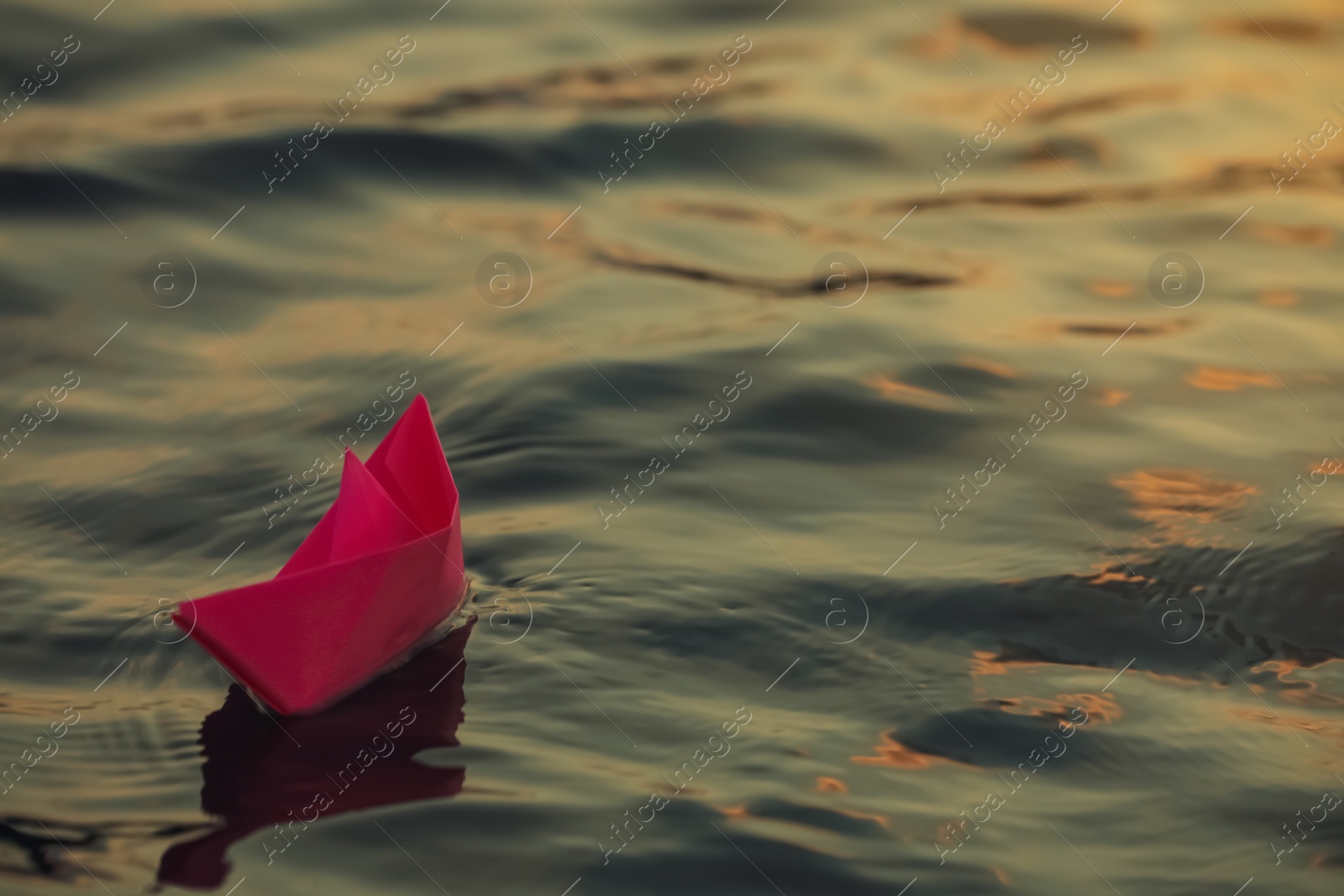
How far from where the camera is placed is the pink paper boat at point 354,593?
1689 millimetres

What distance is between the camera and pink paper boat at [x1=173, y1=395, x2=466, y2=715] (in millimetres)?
1689

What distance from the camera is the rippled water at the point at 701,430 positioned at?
1.75m

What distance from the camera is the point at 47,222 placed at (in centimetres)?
352

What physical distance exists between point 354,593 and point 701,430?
3.71ft

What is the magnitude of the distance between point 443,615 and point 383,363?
112 cm

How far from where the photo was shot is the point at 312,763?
1.75 metres

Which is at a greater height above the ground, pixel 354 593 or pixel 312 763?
pixel 354 593

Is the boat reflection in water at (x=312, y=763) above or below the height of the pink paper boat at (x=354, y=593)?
below

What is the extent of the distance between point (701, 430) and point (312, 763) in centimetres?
124

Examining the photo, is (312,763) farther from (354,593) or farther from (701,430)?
(701,430)

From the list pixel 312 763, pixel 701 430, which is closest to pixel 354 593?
pixel 312 763

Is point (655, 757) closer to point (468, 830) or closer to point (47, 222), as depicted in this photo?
point (468, 830)

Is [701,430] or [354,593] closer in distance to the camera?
[354,593]

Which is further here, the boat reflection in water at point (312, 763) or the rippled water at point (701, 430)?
the rippled water at point (701, 430)
